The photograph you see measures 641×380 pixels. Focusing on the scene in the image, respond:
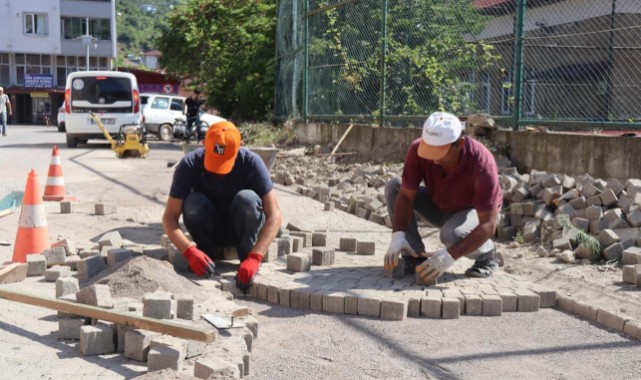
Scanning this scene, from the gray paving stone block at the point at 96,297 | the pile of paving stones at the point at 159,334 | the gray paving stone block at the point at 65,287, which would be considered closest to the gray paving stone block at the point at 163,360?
the pile of paving stones at the point at 159,334

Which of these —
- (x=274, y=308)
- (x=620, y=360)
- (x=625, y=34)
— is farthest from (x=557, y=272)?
(x=625, y=34)

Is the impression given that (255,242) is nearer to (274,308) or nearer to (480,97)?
(274,308)

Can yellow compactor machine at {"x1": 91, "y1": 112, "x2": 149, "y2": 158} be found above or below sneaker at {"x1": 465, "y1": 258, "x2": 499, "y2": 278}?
above

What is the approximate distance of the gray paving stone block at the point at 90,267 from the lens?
5.29 metres

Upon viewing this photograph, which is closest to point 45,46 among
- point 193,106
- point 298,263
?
point 193,106

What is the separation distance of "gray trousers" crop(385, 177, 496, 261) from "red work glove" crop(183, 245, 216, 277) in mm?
1418

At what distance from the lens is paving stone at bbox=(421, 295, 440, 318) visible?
193 inches

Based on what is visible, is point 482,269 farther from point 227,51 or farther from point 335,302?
point 227,51

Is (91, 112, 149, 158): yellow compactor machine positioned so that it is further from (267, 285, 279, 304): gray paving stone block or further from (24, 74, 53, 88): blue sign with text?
(24, 74, 53, 88): blue sign with text

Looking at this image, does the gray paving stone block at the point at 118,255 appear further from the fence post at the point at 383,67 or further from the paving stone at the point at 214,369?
the fence post at the point at 383,67

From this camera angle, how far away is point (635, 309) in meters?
5.00

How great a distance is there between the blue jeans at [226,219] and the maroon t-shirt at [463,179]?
3.59 feet

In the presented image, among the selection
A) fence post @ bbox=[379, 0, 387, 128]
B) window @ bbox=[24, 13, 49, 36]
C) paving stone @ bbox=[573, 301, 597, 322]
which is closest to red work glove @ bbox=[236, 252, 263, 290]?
paving stone @ bbox=[573, 301, 597, 322]

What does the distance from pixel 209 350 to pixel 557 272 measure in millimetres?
3340
